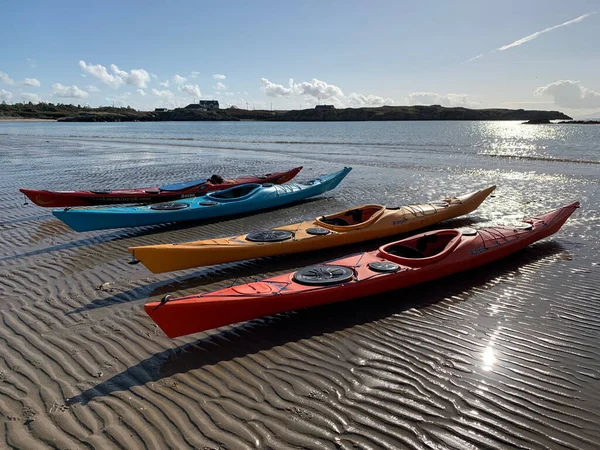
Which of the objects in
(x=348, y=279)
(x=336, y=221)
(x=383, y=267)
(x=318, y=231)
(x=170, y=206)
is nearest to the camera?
(x=348, y=279)

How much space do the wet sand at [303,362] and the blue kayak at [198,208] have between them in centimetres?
85

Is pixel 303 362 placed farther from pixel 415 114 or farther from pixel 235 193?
pixel 415 114

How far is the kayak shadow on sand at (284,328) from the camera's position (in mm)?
4504

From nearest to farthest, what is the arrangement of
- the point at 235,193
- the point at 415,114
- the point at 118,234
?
the point at 118,234, the point at 235,193, the point at 415,114

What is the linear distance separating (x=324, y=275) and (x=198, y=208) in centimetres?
591

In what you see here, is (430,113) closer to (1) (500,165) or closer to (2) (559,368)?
(1) (500,165)

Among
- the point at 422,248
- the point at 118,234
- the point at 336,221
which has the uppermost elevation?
the point at 336,221

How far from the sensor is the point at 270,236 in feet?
26.2

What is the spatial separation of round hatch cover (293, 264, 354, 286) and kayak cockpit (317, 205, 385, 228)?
2.92 metres

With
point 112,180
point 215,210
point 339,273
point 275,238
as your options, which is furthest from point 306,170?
point 339,273

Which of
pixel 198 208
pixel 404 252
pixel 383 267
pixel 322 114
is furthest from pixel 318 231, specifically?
pixel 322 114

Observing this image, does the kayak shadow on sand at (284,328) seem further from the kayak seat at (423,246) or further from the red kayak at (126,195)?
the red kayak at (126,195)

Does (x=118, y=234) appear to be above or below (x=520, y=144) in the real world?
below

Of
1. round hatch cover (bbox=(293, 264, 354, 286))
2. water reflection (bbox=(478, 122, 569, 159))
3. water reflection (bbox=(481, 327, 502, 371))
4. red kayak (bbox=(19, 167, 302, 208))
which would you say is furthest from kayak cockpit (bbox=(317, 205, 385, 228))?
water reflection (bbox=(478, 122, 569, 159))
